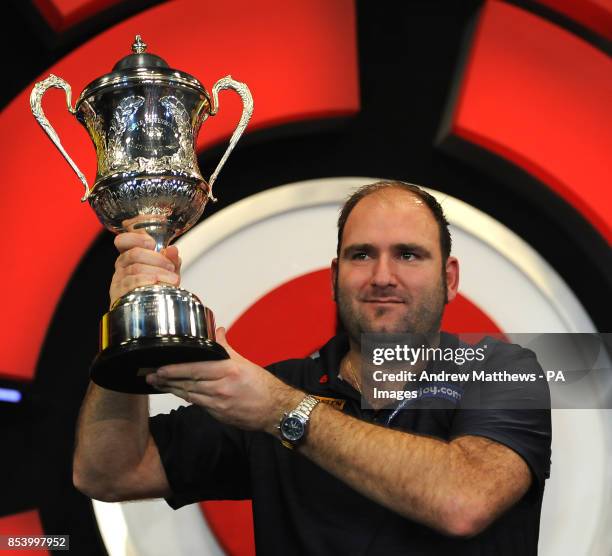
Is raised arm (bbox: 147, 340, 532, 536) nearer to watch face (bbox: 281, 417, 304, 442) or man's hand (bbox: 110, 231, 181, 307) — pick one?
watch face (bbox: 281, 417, 304, 442)

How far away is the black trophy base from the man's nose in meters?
0.68

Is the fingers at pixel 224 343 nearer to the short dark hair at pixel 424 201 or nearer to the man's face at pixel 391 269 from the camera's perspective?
the man's face at pixel 391 269

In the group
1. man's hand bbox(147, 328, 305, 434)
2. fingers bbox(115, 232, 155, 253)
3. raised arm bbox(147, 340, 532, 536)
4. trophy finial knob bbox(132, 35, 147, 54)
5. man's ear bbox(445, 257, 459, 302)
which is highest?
trophy finial knob bbox(132, 35, 147, 54)

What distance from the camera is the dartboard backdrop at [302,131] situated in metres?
2.72

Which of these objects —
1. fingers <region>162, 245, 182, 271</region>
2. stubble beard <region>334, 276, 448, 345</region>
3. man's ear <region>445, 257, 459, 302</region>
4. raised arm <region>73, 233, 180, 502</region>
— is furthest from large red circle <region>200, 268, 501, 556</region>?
fingers <region>162, 245, 182, 271</region>

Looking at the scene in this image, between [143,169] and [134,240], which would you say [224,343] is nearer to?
[134,240]

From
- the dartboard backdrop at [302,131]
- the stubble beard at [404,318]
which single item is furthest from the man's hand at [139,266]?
the dartboard backdrop at [302,131]

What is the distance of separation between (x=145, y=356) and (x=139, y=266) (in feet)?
0.67

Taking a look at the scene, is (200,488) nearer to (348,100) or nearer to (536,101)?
(348,100)

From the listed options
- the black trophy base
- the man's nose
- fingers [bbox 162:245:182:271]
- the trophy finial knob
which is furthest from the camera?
the man's nose

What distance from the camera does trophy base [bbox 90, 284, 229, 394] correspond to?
171 cm

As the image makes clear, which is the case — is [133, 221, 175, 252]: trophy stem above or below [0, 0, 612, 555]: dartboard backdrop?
below

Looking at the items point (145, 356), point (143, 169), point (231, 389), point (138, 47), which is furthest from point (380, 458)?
point (138, 47)

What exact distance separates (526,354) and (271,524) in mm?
725
